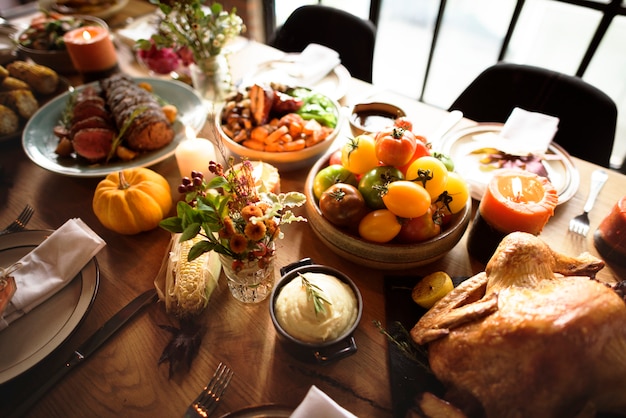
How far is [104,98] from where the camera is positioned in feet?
4.35

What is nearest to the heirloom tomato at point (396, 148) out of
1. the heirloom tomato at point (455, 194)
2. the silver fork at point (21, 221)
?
the heirloom tomato at point (455, 194)

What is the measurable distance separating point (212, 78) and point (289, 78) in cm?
29

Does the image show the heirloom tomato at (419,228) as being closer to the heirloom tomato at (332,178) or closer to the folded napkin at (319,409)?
the heirloom tomato at (332,178)

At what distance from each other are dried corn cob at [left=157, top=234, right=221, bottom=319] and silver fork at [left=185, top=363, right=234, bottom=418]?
0.46 ft

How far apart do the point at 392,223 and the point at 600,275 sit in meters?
0.53

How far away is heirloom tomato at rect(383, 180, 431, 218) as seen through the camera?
77 centimetres

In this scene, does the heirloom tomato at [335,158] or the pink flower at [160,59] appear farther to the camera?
the pink flower at [160,59]

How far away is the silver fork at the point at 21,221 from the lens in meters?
0.99

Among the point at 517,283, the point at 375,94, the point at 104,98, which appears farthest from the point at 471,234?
the point at 104,98

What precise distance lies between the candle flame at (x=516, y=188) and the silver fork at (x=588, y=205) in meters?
0.26

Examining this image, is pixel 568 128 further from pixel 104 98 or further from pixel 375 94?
pixel 104 98

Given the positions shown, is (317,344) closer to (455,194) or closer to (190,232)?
(190,232)

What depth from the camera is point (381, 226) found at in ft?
2.64

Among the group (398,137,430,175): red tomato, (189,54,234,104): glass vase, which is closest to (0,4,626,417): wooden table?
(398,137,430,175): red tomato
